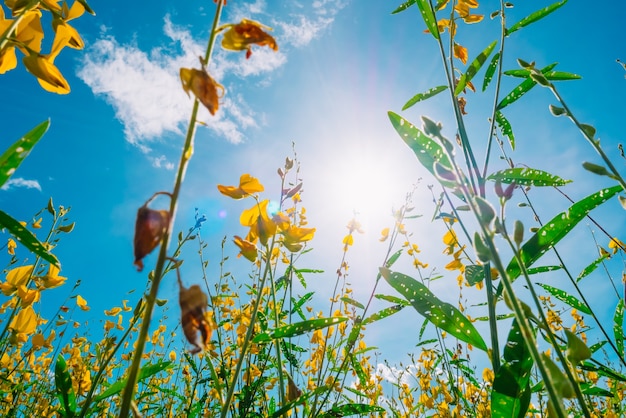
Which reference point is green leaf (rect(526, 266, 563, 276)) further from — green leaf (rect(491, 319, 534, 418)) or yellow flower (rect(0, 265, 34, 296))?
yellow flower (rect(0, 265, 34, 296))

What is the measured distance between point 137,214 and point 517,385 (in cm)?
83

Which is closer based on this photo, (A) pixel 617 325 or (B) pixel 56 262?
(B) pixel 56 262

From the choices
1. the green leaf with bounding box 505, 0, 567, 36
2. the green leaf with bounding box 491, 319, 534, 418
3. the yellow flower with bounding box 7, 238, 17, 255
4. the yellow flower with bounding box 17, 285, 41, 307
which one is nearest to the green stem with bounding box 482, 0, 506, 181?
the green leaf with bounding box 505, 0, 567, 36

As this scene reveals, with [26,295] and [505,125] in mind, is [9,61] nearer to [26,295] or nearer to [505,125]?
[26,295]

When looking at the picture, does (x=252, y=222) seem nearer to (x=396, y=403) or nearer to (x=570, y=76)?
(x=570, y=76)

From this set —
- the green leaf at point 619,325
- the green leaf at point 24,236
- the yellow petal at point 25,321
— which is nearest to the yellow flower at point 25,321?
the yellow petal at point 25,321

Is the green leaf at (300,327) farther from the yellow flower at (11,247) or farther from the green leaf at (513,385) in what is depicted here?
the yellow flower at (11,247)

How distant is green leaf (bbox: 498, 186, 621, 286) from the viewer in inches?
35.1

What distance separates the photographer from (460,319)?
0.91 meters

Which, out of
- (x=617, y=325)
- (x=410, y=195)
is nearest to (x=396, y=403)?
(x=410, y=195)

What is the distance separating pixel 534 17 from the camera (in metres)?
1.42

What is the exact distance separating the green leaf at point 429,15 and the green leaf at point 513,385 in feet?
3.58

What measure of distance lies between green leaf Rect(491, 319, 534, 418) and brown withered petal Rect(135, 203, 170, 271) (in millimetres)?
758

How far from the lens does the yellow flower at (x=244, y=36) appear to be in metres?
0.55
